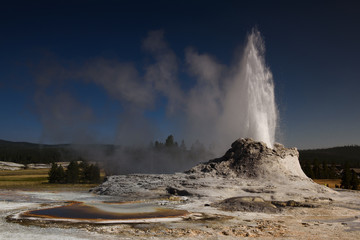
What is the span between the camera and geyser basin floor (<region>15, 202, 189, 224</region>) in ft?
57.4

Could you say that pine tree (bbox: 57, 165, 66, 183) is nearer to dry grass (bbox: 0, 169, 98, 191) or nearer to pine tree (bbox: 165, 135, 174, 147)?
dry grass (bbox: 0, 169, 98, 191)

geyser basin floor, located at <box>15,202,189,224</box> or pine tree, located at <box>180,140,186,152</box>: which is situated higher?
pine tree, located at <box>180,140,186,152</box>

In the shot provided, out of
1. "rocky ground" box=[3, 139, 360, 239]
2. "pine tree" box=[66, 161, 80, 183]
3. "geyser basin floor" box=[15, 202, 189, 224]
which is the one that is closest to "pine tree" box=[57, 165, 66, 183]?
"pine tree" box=[66, 161, 80, 183]

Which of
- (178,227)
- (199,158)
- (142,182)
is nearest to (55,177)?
(142,182)

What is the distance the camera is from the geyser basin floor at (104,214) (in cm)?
1750

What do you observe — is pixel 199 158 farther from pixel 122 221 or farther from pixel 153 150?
pixel 122 221

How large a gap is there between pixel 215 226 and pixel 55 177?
144 feet

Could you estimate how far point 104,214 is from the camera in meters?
19.2

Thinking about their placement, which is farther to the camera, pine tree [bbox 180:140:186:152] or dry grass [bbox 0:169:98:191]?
pine tree [bbox 180:140:186:152]

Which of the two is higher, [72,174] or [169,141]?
[169,141]

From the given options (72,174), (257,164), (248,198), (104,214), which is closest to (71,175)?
(72,174)

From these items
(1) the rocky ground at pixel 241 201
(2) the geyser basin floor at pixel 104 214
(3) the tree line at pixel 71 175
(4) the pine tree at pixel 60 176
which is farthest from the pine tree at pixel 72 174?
(2) the geyser basin floor at pixel 104 214

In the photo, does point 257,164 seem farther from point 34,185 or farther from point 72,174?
point 72,174

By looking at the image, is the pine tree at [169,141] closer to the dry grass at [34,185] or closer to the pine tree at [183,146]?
the pine tree at [183,146]
